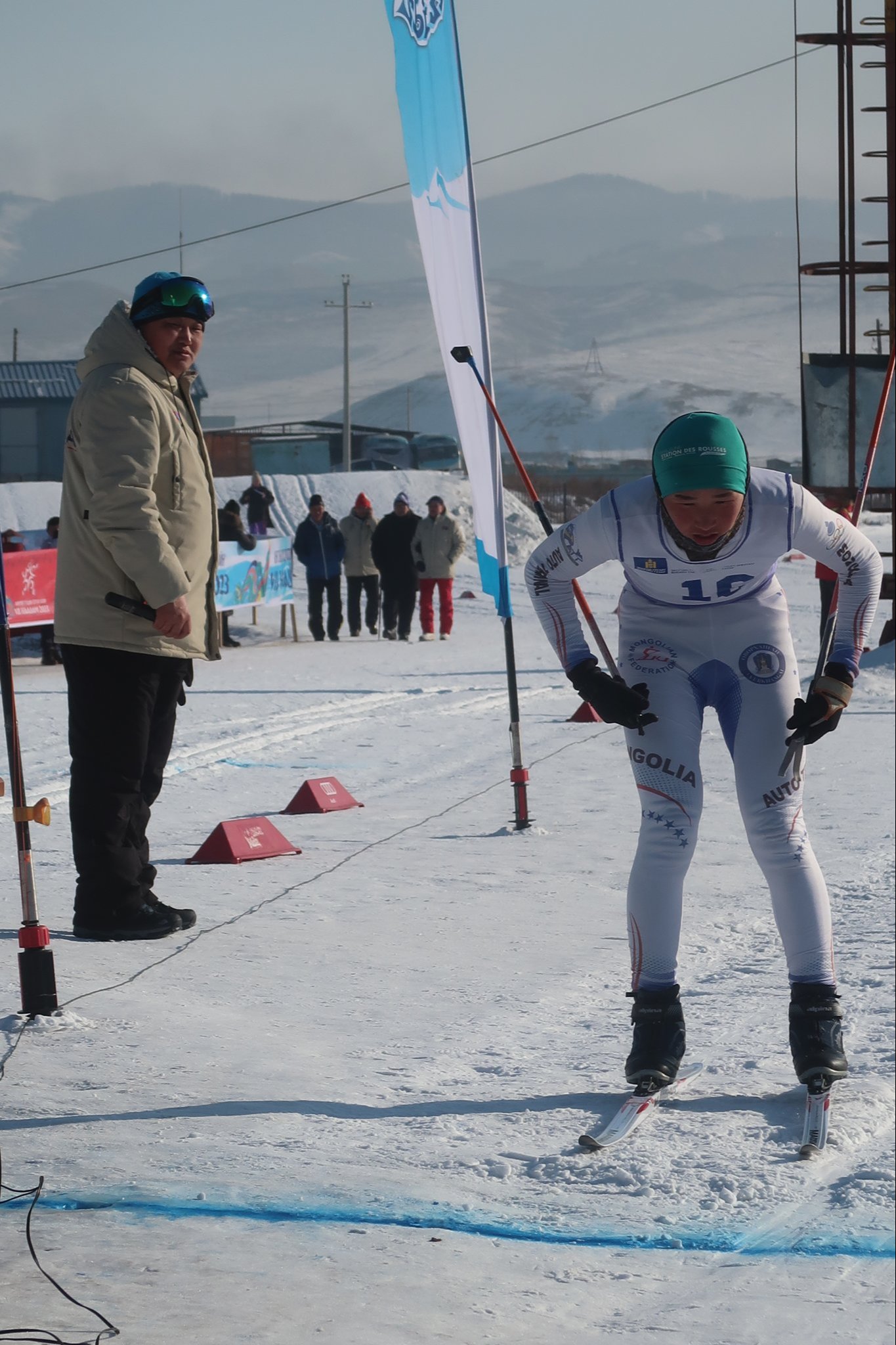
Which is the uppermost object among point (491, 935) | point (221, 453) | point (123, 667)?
point (221, 453)

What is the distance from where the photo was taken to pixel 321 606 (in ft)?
61.1

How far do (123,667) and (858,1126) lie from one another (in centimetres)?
256

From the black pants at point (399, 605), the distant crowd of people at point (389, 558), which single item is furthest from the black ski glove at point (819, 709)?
the black pants at point (399, 605)

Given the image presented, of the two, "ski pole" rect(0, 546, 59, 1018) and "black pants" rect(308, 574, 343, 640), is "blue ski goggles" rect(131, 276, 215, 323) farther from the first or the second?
"black pants" rect(308, 574, 343, 640)

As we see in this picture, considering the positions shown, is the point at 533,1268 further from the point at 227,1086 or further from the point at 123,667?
the point at 123,667

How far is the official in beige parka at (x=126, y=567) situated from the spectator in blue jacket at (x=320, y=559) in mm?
13191

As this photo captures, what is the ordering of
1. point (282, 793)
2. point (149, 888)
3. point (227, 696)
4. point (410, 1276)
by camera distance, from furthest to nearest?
point (227, 696), point (282, 793), point (149, 888), point (410, 1276)

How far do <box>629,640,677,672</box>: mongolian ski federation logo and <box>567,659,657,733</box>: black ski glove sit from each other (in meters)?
0.04

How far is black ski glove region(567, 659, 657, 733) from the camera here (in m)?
3.45

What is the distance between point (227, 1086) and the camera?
353cm

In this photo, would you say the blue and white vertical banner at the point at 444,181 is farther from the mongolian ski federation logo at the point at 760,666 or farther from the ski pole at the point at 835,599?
the mongolian ski federation logo at the point at 760,666

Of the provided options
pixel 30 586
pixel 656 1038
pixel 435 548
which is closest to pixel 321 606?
pixel 435 548

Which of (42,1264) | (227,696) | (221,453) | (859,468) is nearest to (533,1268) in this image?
Answer: (42,1264)

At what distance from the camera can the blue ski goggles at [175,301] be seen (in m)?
4.64
